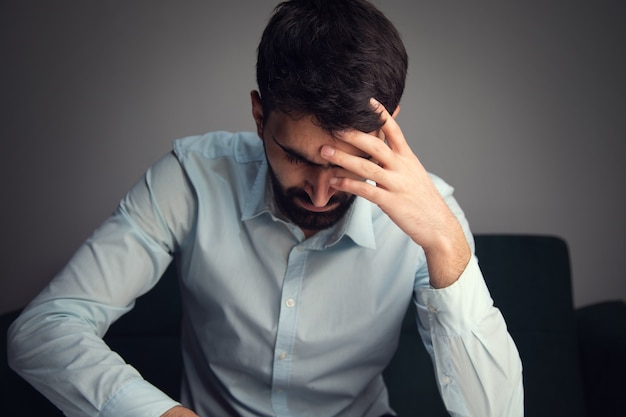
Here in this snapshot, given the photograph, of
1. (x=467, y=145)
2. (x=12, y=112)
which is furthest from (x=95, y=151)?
(x=467, y=145)

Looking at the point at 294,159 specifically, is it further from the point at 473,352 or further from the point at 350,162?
the point at 473,352

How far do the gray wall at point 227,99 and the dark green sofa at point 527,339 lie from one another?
1.20ft

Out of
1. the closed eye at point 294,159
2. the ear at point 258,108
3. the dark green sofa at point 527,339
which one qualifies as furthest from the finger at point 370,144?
the dark green sofa at point 527,339

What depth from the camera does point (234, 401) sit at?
1.42 meters

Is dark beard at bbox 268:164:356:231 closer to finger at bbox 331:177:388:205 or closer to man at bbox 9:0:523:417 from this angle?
man at bbox 9:0:523:417

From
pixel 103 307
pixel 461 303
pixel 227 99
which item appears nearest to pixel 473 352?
pixel 461 303

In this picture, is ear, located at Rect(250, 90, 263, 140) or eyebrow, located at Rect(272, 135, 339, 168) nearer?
eyebrow, located at Rect(272, 135, 339, 168)

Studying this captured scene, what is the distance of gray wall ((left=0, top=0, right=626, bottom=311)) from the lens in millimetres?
1940

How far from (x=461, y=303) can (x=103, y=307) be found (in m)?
0.77

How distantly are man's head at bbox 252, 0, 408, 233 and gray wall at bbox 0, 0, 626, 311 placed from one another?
2.83 feet

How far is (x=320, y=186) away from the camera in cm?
117

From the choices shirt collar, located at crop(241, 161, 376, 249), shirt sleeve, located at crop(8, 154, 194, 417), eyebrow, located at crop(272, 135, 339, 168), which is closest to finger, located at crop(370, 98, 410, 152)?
eyebrow, located at crop(272, 135, 339, 168)

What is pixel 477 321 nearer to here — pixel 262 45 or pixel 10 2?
pixel 262 45

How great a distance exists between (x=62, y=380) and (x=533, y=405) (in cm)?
132
